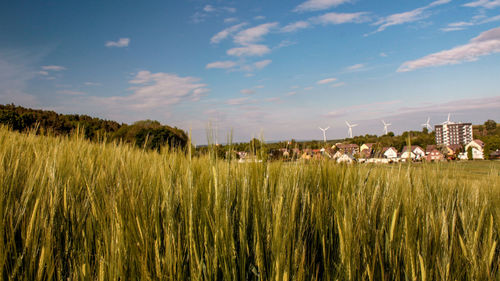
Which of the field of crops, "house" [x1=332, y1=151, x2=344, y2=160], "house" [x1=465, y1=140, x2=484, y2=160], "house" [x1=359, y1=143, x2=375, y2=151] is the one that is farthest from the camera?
"house" [x1=465, y1=140, x2=484, y2=160]

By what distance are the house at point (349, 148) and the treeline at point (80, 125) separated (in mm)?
8279

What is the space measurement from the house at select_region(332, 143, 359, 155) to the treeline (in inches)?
326

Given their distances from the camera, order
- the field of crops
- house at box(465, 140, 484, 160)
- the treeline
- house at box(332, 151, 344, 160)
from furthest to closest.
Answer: house at box(465, 140, 484, 160) < the treeline < house at box(332, 151, 344, 160) < the field of crops

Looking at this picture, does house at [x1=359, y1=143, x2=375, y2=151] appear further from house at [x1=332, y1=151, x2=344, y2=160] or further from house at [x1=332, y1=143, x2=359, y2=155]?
house at [x1=332, y1=151, x2=344, y2=160]

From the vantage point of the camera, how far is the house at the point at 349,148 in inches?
80.8

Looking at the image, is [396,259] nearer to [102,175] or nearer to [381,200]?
[381,200]

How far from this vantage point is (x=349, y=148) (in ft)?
6.82

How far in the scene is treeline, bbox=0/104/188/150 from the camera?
12.4 meters

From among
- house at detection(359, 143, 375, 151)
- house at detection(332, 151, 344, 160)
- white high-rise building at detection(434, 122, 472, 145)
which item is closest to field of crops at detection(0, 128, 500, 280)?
house at detection(359, 143, 375, 151)

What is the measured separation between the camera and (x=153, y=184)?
→ 1415 millimetres

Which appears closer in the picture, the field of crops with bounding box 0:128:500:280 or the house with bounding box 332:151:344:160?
the field of crops with bounding box 0:128:500:280

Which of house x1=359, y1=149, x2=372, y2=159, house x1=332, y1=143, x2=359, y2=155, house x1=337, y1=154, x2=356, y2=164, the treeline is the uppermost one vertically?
the treeline

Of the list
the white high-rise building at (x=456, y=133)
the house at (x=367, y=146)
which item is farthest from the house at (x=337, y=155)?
the white high-rise building at (x=456, y=133)

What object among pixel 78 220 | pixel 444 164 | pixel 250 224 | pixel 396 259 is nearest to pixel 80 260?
pixel 78 220
